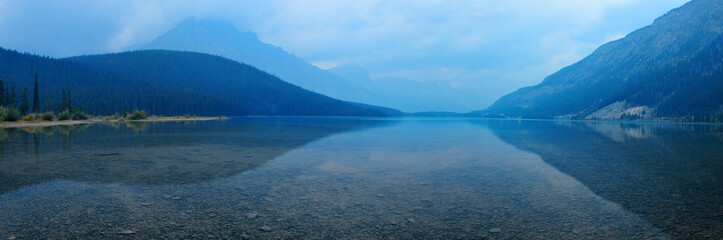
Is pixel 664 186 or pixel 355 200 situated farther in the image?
pixel 664 186

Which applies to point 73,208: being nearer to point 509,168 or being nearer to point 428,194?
point 428,194

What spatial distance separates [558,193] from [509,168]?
263 inches

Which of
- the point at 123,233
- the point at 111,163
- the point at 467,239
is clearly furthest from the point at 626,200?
the point at 111,163

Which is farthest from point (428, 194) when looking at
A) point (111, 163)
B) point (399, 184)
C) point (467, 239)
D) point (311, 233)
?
point (111, 163)

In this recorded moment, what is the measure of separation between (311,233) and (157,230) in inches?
154

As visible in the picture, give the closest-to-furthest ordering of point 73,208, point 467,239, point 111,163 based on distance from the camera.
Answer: point 467,239 < point 73,208 < point 111,163

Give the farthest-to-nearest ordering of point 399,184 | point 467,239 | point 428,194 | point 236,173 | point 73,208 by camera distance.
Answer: point 236,173, point 399,184, point 428,194, point 73,208, point 467,239

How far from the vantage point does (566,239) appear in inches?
334

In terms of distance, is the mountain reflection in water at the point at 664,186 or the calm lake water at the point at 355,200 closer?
the calm lake water at the point at 355,200

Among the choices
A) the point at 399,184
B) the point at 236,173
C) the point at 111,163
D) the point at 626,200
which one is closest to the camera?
the point at 626,200

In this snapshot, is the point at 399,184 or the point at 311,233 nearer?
the point at 311,233

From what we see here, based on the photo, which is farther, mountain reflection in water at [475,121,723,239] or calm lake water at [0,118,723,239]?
mountain reflection in water at [475,121,723,239]

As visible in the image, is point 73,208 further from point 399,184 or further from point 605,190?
point 605,190

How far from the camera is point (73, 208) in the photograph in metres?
10.9
